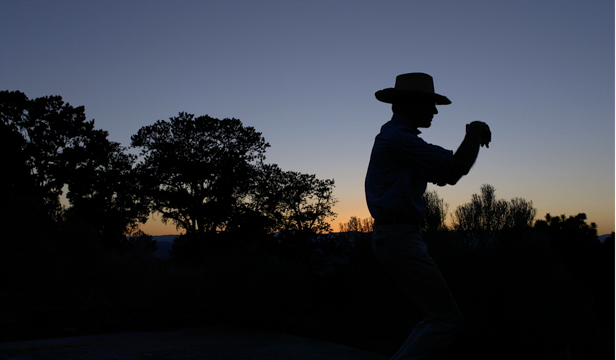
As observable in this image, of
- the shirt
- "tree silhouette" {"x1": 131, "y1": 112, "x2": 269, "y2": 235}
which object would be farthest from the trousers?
"tree silhouette" {"x1": 131, "y1": 112, "x2": 269, "y2": 235}

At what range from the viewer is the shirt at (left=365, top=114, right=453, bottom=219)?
249 centimetres

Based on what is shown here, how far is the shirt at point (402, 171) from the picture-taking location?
2.49m

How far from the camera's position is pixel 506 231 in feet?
17.4

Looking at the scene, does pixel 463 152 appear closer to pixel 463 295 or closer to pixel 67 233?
pixel 463 295

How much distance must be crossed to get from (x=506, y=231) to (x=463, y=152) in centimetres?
317

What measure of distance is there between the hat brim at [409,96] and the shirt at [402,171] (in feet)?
0.63

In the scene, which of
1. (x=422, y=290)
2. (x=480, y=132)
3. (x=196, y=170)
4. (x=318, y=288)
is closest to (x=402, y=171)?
(x=480, y=132)

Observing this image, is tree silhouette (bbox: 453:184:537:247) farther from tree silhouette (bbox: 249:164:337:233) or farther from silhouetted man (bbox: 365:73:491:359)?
silhouetted man (bbox: 365:73:491:359)

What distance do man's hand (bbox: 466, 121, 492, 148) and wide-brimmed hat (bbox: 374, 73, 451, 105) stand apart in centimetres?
27

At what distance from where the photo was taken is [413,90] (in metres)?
2.71

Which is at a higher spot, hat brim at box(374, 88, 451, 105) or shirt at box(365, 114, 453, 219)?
hat brim at box(374, 88, 451, 105)

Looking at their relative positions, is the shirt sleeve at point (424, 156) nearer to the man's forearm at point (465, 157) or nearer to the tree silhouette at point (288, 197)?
the man's forearm at point (465, 157)

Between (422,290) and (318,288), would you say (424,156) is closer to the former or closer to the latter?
(422,290)

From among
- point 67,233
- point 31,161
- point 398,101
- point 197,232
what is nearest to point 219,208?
point 197,232
